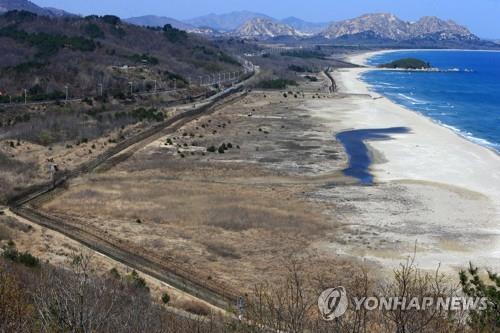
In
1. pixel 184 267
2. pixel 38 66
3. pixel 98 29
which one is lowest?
pixel 184 267

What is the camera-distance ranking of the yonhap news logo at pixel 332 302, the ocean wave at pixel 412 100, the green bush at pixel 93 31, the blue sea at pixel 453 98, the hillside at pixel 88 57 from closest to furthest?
1. the yonhap news logo at pixel 332 302
2. the blue sea at pixel 453 98
3. the hillside at pixel 88 57
4. the ocean wave at pixel 412 100
5. the green bush at pixel 93 31

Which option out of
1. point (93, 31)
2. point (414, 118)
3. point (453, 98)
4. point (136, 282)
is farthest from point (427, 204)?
point (93, 31)

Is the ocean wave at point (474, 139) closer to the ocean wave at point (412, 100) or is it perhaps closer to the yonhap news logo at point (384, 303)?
the ocean wave at point (412, 100)

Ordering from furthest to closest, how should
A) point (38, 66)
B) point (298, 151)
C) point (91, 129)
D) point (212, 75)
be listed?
point (212, 75), point (38, 66), point (91, 129), point (298, 151)

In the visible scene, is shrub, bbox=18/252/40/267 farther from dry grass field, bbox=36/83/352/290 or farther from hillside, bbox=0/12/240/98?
hillside, bbox=0/12/240/98

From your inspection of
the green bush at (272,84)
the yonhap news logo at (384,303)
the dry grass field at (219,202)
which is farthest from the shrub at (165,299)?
the green bush at (272,84)

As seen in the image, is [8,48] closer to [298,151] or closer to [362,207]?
[298,151]

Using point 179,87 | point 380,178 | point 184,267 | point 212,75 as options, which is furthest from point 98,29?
point 184,267
